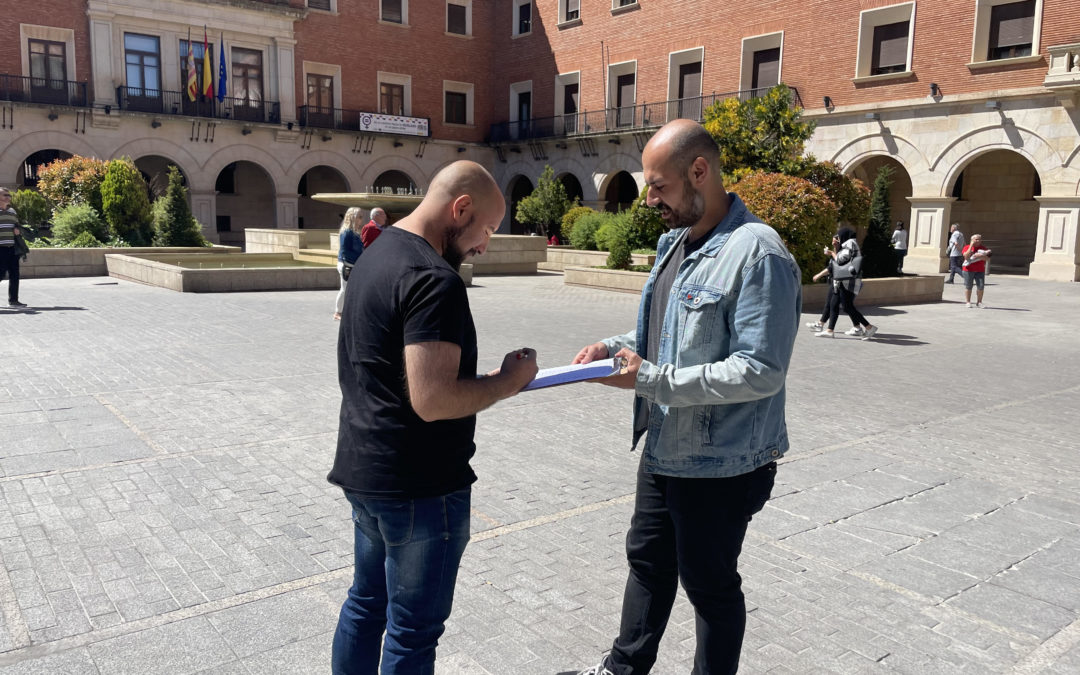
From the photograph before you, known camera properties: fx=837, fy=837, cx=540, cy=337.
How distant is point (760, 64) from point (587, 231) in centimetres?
975

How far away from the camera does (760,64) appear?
92.9 feet

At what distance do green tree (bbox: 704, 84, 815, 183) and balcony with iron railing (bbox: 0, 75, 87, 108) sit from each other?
22.3 metres

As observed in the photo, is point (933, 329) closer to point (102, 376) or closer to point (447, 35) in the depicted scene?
point (102, 376)

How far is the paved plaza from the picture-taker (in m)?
3.07

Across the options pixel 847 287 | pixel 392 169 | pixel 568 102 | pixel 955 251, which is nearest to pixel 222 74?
pixel 392 169

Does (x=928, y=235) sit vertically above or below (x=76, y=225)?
above

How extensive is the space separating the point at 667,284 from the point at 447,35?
3645cm

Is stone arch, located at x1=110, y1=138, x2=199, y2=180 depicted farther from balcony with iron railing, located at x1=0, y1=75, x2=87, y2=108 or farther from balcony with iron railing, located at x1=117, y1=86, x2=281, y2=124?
balcony with iron railing, located at x1=0, y1=75, x2=87, y2=108

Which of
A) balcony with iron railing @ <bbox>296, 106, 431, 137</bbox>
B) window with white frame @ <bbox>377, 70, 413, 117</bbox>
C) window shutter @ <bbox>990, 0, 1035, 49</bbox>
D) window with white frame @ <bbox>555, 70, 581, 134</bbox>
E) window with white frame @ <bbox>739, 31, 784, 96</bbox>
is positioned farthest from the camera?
window with white frame @ <bbox>377, 70, 413, 117</bbox>

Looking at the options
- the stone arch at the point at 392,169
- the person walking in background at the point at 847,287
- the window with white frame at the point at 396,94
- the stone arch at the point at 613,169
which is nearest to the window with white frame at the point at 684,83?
the stone arch at the point at 613,169

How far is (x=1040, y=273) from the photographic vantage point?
74.1 feet

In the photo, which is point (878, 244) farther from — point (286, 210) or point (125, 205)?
point (286, 210)

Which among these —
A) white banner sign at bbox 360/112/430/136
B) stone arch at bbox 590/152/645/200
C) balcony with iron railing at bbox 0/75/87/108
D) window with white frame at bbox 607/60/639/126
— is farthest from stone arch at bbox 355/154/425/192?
balcony with iron railing at bbox 0/75/87/108

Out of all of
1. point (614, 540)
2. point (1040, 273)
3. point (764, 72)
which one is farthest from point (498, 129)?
point (614, 540)
